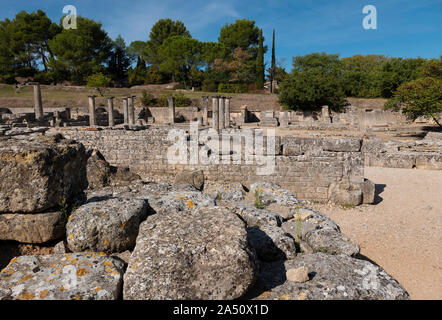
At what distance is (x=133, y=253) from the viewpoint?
275 centimetres

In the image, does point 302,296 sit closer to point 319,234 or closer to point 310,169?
point 319,234

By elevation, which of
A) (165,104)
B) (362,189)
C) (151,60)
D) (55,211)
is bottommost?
(362,189)

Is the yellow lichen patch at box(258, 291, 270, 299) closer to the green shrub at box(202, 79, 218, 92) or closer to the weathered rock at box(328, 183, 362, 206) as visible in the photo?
the weathered rock at box(328, 183, 362, 206)

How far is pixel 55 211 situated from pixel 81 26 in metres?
59.3

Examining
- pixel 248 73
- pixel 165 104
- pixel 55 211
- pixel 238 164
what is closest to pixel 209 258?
pixel 55 211

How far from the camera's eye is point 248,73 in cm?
5322

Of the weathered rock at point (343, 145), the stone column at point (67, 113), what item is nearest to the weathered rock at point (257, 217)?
the weathered rock at point (343, 145)

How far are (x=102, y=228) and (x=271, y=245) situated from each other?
1.93m

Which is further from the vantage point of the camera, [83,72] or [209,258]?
[83,72]

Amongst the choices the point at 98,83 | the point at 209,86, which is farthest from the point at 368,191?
the point at 209,86

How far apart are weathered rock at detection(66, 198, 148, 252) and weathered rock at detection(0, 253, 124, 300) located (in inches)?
9.4

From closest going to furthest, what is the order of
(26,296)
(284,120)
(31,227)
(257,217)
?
1. (26,296)
2. (31,227)
3. (257,217)
4. (284,120)

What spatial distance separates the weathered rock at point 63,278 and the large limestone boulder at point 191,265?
0.57ft
